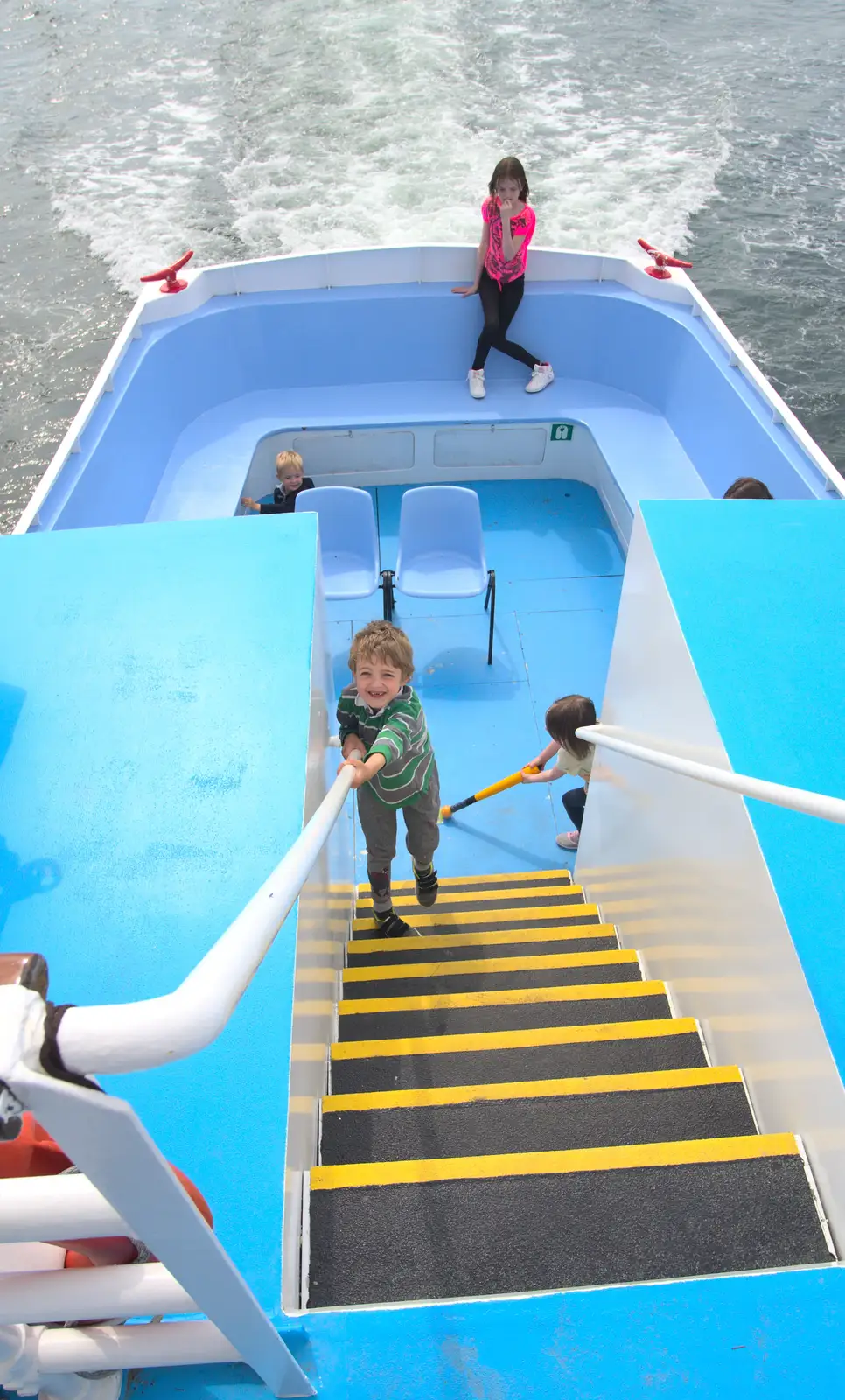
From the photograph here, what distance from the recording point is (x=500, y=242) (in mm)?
5086

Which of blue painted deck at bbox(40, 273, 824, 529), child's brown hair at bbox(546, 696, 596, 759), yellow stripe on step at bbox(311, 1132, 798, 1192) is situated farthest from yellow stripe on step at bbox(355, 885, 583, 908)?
blue painted deck at bbox(40, 273, 824, 529)

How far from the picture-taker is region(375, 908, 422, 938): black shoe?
3004 mm

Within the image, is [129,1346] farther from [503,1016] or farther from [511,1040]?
[503,1016]

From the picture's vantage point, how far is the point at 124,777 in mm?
1956

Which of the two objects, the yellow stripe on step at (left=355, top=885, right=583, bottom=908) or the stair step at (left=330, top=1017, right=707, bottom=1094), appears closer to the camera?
the stair step at (left=330, top=1017, right=707, bottom=1094)

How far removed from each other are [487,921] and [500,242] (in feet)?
13.1

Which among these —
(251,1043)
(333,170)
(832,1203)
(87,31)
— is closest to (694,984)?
(832,1203)

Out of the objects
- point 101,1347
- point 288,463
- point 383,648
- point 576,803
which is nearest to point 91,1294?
point 101,1347

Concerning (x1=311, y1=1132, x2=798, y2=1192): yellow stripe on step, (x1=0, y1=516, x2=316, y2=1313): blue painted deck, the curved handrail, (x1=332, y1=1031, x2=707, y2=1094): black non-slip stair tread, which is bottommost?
(x1=332, y1=1031, x2=707, y2=1094): black non-slip stair tread

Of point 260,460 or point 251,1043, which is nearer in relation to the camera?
point 251,1043

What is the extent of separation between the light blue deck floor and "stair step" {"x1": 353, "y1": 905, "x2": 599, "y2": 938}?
2.06 ft

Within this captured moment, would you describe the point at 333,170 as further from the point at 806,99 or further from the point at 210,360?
the point at 806,99

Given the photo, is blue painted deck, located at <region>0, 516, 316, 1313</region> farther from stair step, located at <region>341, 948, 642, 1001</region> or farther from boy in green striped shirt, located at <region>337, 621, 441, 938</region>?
stair step, located at <region>341, 948, 642, 1001</region>

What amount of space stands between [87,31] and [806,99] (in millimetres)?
9630
